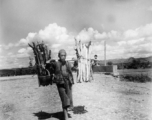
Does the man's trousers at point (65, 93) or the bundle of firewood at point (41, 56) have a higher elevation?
the bundle of firewood at point (41, 56)

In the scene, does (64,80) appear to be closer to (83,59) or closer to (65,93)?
(65,93)

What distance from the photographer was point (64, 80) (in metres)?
4.47

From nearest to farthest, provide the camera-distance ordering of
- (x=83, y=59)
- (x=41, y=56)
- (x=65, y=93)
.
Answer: (x=65, y=93) → (x=41, y=56) → (x=83, y=59)

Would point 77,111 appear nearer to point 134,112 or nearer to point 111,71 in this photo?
point 134,112

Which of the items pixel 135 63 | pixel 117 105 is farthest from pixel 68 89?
pixel 135 63

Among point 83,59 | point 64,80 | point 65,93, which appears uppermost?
point 83,59

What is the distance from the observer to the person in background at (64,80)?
437 centimetres

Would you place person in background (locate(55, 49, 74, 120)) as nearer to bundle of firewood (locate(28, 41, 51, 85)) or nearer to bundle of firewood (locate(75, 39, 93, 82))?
bundle of firewood (locate(28, 41, 51, 85))

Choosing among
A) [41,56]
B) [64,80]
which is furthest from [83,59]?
[64,80]

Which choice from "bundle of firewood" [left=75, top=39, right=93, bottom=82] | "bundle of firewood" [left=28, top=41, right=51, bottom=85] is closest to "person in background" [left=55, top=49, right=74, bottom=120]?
"bundle of firewood" [left=28, top=41, right=51, bottom=85]

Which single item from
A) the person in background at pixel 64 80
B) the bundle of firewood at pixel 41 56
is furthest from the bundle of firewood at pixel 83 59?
the person in background at pixel 64 80

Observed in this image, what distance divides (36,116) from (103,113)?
6.30 feet

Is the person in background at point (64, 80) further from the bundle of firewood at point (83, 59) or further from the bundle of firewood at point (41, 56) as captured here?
the bundle of firewood at point (83, 59)

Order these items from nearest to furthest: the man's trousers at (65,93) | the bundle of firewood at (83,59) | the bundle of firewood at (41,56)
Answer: the man's trousers at (65,93) < the bundle of firewood at (41,56) < the bundle of firewood at (83,59)
